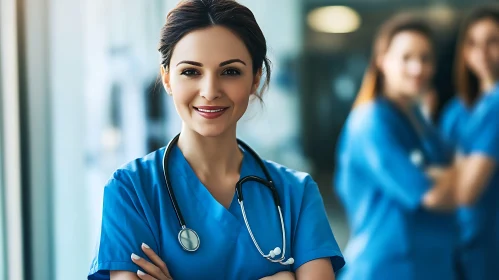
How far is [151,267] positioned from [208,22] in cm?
34

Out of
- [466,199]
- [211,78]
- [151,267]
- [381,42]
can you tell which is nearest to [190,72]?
[211,78]

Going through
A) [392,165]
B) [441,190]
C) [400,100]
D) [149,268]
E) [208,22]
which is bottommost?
[441,190]

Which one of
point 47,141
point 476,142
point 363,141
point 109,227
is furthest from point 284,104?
point 109,227

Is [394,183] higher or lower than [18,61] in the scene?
lower

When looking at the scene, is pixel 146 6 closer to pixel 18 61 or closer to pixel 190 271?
pixel 18 61

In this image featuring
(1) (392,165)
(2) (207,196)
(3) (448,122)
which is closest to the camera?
(2) (207,196)

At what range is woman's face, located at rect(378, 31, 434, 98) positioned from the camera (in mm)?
2418

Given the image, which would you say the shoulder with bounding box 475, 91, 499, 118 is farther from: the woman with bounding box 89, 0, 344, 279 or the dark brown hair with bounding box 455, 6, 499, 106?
the woman with bounding box 89, 0, 344, 279

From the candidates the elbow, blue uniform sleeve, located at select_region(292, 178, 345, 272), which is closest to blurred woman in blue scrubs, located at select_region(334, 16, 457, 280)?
the elbow

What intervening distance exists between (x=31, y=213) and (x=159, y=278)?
1.54 m

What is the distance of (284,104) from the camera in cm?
277

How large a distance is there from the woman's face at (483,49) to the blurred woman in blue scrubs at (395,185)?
1.40 ft

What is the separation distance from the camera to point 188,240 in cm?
92

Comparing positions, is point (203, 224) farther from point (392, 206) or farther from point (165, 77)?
point (392, 206)
